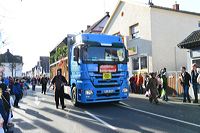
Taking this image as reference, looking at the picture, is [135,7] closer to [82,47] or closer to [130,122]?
[82,47]

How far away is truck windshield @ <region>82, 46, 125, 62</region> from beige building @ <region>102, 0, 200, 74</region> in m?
11.0

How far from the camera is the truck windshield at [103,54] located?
1361 centimetres

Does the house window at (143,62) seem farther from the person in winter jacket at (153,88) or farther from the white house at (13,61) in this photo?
the white house at (13,61)

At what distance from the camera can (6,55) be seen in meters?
111

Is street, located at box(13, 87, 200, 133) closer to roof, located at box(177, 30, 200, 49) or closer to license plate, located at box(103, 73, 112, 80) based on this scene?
license plate, located at box(103, 73, 112, 80)

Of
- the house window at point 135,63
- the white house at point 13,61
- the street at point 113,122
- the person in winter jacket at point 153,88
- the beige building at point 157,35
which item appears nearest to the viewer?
the street at point 113,122

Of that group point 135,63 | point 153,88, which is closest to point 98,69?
point 153,88

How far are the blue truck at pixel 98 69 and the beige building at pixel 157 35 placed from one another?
36.3 ft

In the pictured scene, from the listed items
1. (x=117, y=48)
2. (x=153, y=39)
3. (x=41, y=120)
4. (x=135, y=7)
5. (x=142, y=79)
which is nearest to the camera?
(x=41, y=120)

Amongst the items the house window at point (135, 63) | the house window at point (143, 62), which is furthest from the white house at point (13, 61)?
the house window at point (143, 62)

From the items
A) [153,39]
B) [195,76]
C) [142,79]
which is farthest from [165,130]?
[153,39]

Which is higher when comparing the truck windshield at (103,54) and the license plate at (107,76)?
the truck windshield at (103,54)

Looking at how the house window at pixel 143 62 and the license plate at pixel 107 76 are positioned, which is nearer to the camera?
the license plate at pixel 107 76

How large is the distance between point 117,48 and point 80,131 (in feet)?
21.1
